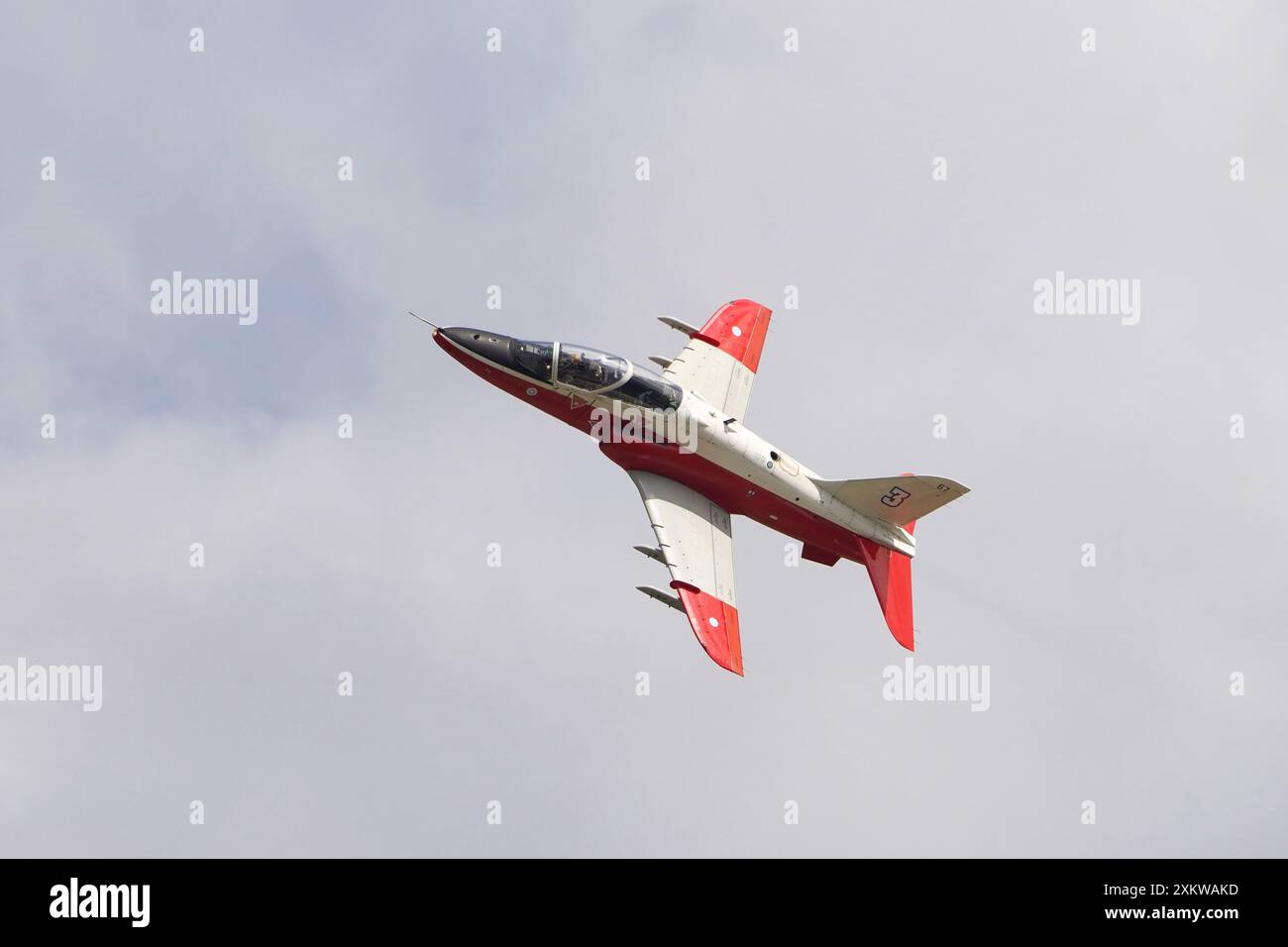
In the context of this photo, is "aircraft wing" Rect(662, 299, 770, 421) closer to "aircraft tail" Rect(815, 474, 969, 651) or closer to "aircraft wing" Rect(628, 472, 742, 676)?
"aircraft wing" Rect(628, 472, 742, 676)

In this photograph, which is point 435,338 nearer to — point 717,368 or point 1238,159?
point 717,368

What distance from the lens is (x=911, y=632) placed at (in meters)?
50.1

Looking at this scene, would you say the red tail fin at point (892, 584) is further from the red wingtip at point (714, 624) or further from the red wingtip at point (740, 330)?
the red wingtip at point (740, 330)

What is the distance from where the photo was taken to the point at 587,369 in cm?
4738

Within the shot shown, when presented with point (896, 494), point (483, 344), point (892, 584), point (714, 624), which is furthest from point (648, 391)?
point (892, 584)

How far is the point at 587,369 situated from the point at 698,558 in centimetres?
648

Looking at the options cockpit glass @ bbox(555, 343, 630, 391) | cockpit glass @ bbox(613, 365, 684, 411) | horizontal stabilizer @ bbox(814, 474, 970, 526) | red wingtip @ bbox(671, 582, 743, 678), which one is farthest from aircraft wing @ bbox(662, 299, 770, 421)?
red wingtip @ bbox(671, 582, 743, 678)

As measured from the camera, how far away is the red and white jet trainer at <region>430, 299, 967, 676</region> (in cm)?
4731
